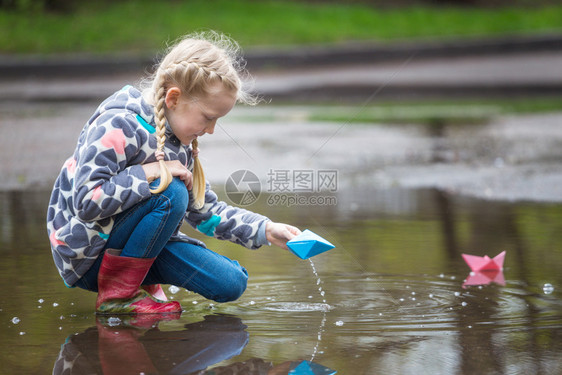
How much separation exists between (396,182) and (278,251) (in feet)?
7.45

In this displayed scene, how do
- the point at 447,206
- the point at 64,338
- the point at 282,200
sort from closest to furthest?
the point at 64,338, the point at 447,206, the point at 282,200

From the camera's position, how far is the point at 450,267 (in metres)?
4.07

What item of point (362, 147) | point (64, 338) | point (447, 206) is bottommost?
point (64, 338)

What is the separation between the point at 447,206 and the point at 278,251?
153 cm

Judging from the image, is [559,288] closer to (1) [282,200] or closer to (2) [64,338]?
(2) [64,338]

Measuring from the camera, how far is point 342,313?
3252 millimetres

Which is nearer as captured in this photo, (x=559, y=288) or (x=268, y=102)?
(x=559, y=288)

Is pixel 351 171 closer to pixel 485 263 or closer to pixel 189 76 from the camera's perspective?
pixel 485 263

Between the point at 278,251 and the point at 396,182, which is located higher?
the point at 396,182

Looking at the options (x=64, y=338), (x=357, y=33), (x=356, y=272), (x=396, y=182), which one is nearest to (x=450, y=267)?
(x=356, y=272)

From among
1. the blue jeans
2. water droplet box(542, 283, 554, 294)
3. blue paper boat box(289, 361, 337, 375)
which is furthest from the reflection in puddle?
water droplet box(542, 283, 554, 294)

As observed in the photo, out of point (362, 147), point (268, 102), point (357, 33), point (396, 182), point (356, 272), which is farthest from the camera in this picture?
point (357, 33)

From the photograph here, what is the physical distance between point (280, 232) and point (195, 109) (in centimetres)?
58

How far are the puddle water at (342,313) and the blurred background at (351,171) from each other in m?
0.01
